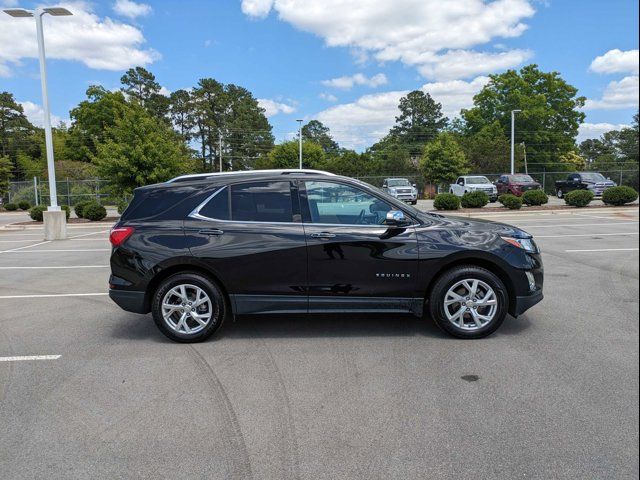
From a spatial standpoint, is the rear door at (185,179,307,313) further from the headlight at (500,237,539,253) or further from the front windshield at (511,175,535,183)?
the front windshield at (511,175,535,183)

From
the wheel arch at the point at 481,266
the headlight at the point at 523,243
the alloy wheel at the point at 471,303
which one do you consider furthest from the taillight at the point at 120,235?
the headlight at the point at 523,243

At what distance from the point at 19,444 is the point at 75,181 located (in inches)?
1607

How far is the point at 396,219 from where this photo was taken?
512 centimetres

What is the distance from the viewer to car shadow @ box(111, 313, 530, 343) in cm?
551

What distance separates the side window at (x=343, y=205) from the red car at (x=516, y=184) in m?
28.6

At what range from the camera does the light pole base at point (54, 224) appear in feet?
51.2

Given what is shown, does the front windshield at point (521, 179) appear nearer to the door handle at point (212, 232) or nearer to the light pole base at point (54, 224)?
the light pole base at point (54, 224)

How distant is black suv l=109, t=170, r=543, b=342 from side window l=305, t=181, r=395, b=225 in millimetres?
12

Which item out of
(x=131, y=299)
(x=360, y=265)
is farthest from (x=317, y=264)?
(x=131, y=299)

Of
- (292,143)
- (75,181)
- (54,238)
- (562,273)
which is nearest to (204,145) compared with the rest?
(292,143)

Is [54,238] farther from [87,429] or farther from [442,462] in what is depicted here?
[442,462]

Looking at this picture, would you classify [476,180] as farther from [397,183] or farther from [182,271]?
[182,271]

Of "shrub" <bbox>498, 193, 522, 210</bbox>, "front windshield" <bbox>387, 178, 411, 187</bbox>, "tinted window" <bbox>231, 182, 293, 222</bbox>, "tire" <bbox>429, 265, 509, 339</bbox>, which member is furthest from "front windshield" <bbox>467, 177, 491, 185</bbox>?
"tinted window" <bbox>231, 182, 293, 222</bbox>

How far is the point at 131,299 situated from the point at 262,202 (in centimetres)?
178
